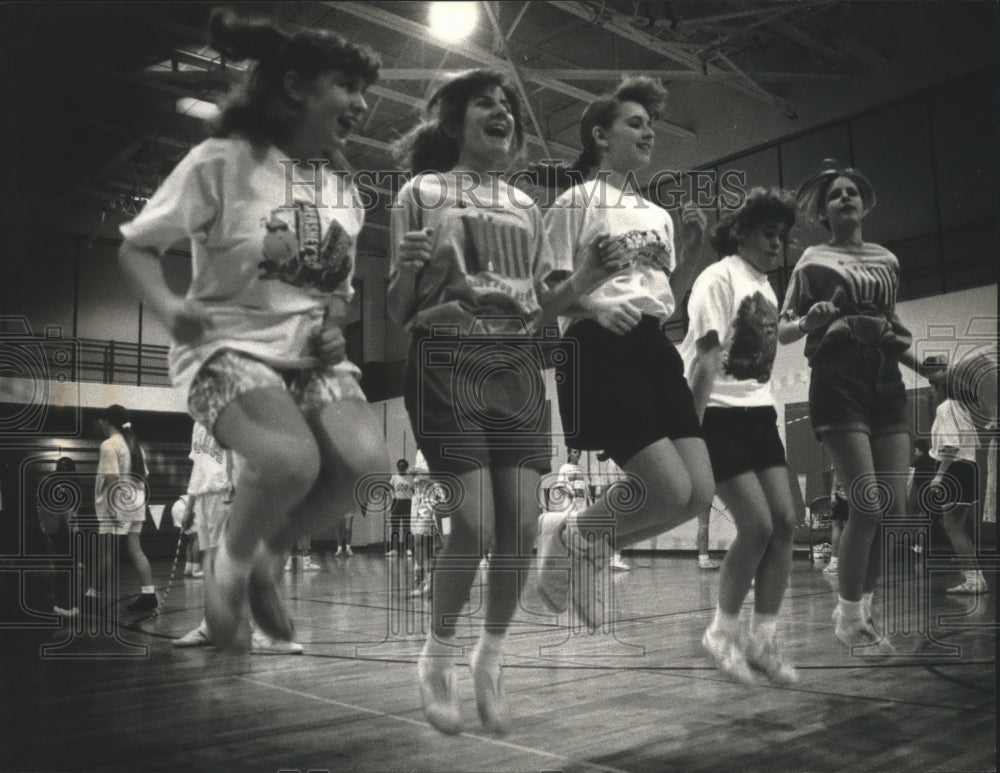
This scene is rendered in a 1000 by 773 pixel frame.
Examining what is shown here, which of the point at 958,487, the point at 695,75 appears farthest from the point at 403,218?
the point at 958,487

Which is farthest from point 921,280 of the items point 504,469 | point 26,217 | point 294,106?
point 26,217

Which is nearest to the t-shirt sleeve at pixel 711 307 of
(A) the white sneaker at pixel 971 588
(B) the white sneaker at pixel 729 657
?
(B) the white sneaker at pixel 729 657

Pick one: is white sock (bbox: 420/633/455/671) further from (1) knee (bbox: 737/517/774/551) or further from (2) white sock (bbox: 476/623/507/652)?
(1) knee (bbox: 737/517/774/551)

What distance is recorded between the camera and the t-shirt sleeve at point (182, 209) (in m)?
1.34

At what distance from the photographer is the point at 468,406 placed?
1639 millimetres

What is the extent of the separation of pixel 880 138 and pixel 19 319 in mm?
1887

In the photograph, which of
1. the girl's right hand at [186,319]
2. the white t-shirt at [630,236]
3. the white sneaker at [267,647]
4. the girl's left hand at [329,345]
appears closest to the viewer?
the girl's right hand at [186,319]

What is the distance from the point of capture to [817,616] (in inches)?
132

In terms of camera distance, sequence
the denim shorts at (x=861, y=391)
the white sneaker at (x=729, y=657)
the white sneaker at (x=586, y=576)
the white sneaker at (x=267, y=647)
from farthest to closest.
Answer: the denim shorts at (x=861, y=391), the white sneaker at (x=729, y=657), the white sneaker at (x=586, y=576), the white sneaker at (x=267, y=647)

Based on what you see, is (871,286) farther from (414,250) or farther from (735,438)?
(414,250)

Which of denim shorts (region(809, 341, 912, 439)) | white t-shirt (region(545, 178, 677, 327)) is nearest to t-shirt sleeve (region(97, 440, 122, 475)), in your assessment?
white t-shirt (region(545, 178, 677, 327))

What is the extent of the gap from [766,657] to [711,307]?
2.86ft

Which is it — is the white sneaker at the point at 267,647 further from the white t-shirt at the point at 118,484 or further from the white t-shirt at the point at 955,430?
the white t-shirt at the point at 955,430

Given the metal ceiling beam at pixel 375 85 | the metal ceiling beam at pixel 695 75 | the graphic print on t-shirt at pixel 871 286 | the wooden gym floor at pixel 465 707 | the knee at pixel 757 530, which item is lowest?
the wooden gym floor at pixel 465 707
